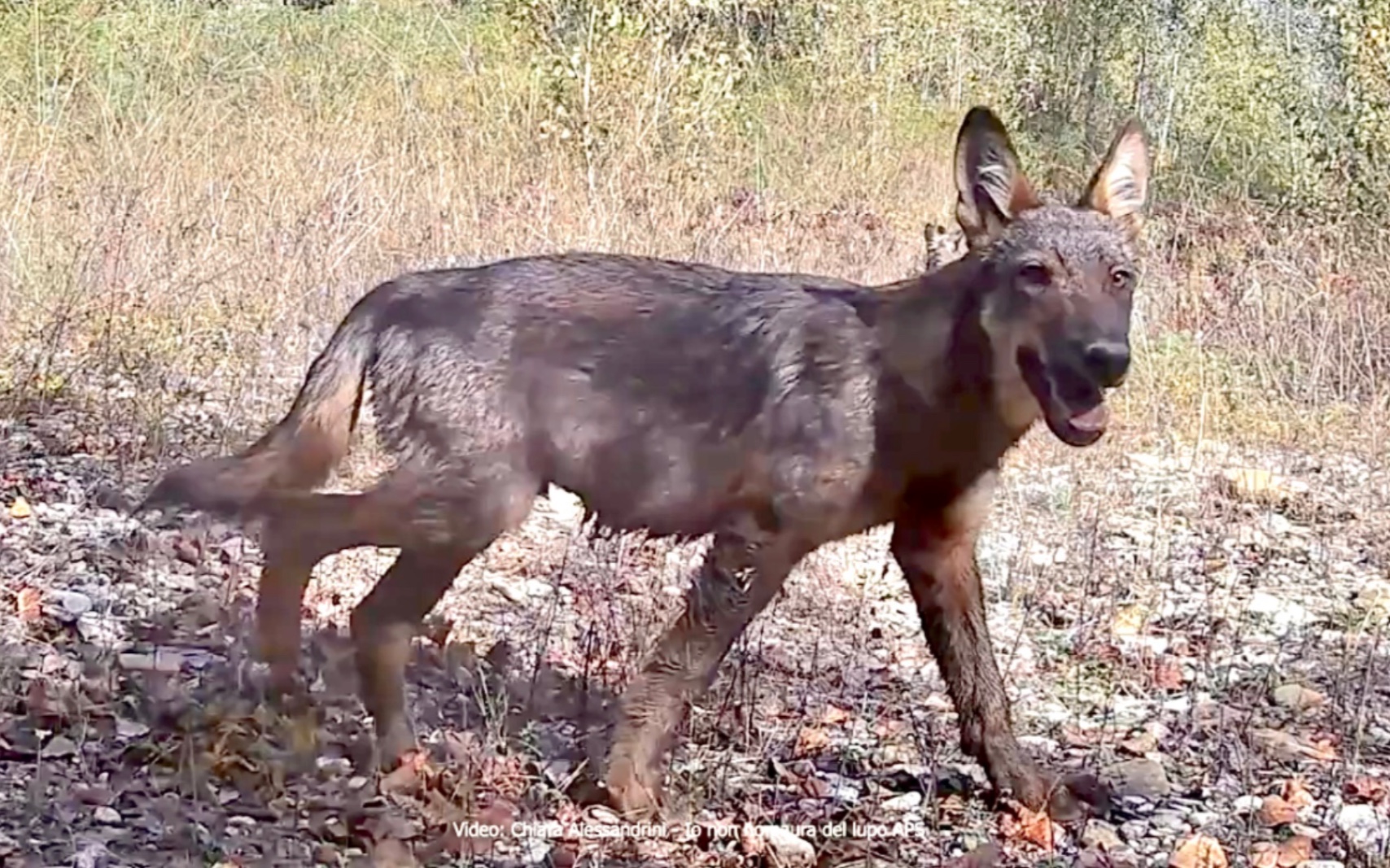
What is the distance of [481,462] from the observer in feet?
13.9

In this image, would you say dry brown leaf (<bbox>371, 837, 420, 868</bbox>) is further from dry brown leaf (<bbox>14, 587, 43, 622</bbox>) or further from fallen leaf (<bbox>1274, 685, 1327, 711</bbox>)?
fallen leaf (<bbox>1274, 685, 1327, 711</bbox>)

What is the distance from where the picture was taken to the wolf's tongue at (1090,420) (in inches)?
159

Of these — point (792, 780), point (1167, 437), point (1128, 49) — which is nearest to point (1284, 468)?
point (1167, 437)

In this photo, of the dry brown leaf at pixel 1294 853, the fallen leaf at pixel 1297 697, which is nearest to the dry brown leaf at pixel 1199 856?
the dry brown leaf at pixel 1294 853

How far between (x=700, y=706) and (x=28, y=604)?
187 cm

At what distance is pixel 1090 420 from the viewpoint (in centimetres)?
406

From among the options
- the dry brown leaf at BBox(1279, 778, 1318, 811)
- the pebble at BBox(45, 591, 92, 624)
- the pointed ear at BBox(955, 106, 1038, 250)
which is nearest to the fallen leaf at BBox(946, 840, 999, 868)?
the dry brown leaf at BBox(1279, 778, 1318, 811)

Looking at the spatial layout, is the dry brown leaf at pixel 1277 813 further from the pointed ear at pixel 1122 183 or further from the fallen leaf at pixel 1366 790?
the pointed ear at pixel 1122 183

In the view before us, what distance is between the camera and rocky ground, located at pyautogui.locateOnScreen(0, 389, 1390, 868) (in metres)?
3.89

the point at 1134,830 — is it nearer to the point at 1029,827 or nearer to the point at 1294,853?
the point at 1029,827

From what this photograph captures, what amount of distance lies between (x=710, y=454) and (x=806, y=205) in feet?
23.7

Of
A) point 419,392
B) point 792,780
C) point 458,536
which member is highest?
point 419,392

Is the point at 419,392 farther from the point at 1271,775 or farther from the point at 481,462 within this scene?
the point at 1271,775

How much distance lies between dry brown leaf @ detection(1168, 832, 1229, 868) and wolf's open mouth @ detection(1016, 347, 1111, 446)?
0.93 m
